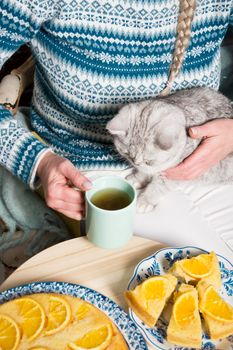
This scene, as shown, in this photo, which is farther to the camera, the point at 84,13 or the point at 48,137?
the point at 48,137

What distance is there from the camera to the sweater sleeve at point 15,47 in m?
0.92

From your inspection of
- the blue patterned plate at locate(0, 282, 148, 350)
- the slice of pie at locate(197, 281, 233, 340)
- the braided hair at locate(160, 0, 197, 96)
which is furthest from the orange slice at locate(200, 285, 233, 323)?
the braided hair at locate(160, 0, 197, 96)

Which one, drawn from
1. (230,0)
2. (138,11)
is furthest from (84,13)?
(230,0)

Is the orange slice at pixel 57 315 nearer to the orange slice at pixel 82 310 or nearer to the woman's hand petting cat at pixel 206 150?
the orange slice at pixel 82 310

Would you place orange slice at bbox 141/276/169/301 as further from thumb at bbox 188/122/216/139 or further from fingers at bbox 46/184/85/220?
thumb at bbox 188/122/216/139

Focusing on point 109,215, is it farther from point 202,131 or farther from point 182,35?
point 182,35

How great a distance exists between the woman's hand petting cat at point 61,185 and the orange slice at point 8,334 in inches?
10.6

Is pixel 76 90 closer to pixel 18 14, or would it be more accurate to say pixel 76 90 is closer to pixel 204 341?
pixel 18 14

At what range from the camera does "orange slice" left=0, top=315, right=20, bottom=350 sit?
0.67 meters

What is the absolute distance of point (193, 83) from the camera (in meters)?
1.10

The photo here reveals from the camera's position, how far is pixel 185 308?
713mm

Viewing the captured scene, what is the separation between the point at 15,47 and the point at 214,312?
66 centimetres

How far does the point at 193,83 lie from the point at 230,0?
0.19m

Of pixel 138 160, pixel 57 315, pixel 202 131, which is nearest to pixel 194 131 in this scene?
pixel 202 131
